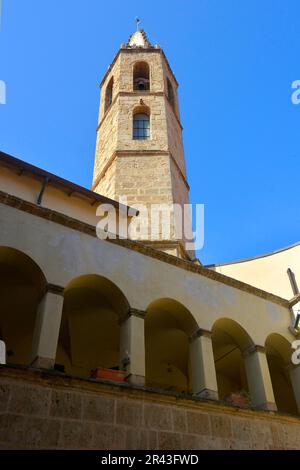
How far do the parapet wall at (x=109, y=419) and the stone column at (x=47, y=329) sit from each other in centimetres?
41

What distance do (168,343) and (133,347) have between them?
3.43 m

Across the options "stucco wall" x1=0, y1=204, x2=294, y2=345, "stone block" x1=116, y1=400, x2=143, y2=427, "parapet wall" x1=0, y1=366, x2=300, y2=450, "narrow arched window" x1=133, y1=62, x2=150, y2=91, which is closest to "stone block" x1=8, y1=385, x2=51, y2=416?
"parapet wall" x1=0, y1=366, x2=300, y2=450

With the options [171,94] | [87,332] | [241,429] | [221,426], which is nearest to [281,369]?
[241,429]

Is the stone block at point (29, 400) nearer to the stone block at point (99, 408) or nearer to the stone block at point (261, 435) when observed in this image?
the stone block at point (99, 408)

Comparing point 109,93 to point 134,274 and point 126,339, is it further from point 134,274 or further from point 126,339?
point 126,339

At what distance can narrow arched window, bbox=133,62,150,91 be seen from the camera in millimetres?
19164

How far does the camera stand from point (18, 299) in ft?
30.8

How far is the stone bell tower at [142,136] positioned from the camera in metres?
14.7

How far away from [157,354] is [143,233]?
12.3 feet

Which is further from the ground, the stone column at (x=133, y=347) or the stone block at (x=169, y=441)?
the stone column at (x=133, y=347)

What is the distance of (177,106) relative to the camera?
19.9 metres

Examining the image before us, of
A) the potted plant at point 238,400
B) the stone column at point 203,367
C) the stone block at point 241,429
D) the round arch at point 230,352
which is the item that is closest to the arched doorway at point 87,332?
the stone column at point 203,367

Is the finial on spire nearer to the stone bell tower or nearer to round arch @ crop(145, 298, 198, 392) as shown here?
the stone bell tower
